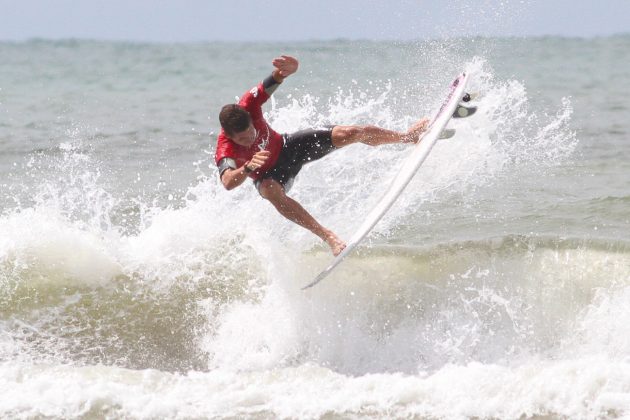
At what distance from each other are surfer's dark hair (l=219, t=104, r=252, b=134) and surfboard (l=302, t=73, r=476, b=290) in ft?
4.09

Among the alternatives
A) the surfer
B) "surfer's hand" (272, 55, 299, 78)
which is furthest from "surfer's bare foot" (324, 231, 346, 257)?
"surfer's hand" (272, 55, 299, 78)

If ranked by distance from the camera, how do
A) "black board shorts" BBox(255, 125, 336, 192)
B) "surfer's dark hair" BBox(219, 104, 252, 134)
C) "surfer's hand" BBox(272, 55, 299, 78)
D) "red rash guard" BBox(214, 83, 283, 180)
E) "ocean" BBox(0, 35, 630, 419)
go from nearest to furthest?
"ocean" BBox(0, 35, 630, 419) → "surfer's dark hair" BBox(219, 104, 252, 134) → "red rash guard" BBox(214, 83, 283, 180) → "surfer's hand" BBox(272, 55, 299, 78) → "black board shorts" BBox(255, 125, 336, 192)

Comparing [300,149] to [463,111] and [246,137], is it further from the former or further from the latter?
[463,111]

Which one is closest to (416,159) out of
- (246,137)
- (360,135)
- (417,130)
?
(417,130)

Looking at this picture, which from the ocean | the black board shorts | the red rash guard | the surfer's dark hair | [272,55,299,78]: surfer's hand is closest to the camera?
the ocean

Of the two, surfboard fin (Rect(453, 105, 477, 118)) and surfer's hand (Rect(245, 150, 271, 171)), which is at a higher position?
surfboard fin (Rect(453, 105, 477, 118))

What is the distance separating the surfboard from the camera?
23.1ft

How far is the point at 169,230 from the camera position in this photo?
8.32m

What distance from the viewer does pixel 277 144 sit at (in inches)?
283

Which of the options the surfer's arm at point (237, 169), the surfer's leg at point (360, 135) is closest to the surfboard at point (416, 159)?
the surfer's leg at point (360, 135)

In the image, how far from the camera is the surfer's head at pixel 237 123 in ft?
→ 21.8

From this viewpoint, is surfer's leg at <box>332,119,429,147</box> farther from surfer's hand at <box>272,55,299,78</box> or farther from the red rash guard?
surfer's hand at <box>272,55,299,78</box>

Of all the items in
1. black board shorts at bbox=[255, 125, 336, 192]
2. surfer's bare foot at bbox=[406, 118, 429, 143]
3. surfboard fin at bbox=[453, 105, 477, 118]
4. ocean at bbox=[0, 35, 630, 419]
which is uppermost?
surfboard fin at bbox=[453, 105, 477, 118]

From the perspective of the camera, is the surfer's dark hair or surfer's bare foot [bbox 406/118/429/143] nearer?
Answer: the surfer's dark hair
